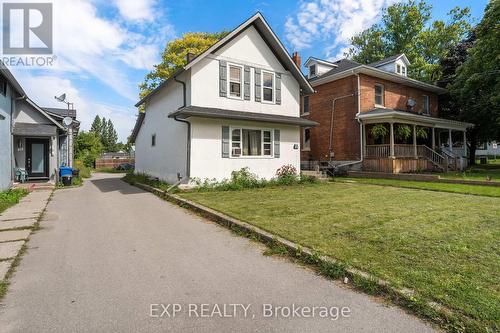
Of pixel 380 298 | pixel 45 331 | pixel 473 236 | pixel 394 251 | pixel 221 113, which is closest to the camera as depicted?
pixel 45 331

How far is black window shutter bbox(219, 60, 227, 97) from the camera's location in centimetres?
1397

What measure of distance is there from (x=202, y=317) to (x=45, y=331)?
1507 millimetres

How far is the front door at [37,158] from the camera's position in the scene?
17047mm

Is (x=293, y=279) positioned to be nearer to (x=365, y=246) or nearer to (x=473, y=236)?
(x=365, y=246)

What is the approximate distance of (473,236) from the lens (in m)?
5.35

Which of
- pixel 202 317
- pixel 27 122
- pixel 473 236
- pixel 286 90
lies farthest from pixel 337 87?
pixel 202 317

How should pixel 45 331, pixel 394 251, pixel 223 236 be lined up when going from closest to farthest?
1. pixel 45 331
2. pixel 394 251
3. pixel 223 236

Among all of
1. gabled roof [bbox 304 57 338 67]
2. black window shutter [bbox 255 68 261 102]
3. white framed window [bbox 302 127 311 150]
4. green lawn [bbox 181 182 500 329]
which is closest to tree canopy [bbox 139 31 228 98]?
gabled roof [bbox 304 57 338 67]

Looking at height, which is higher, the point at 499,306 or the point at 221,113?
the point at 221,113

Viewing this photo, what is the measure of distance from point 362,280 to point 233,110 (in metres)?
11.5

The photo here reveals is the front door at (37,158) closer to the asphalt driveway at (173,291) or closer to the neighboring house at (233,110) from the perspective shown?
the neighboring house at (233,110)

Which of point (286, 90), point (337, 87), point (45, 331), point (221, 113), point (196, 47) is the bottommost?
point (45, 331)

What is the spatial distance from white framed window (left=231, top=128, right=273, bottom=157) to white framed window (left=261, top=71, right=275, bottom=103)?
5.74 ft

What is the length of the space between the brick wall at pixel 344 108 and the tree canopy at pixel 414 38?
10330 mm
